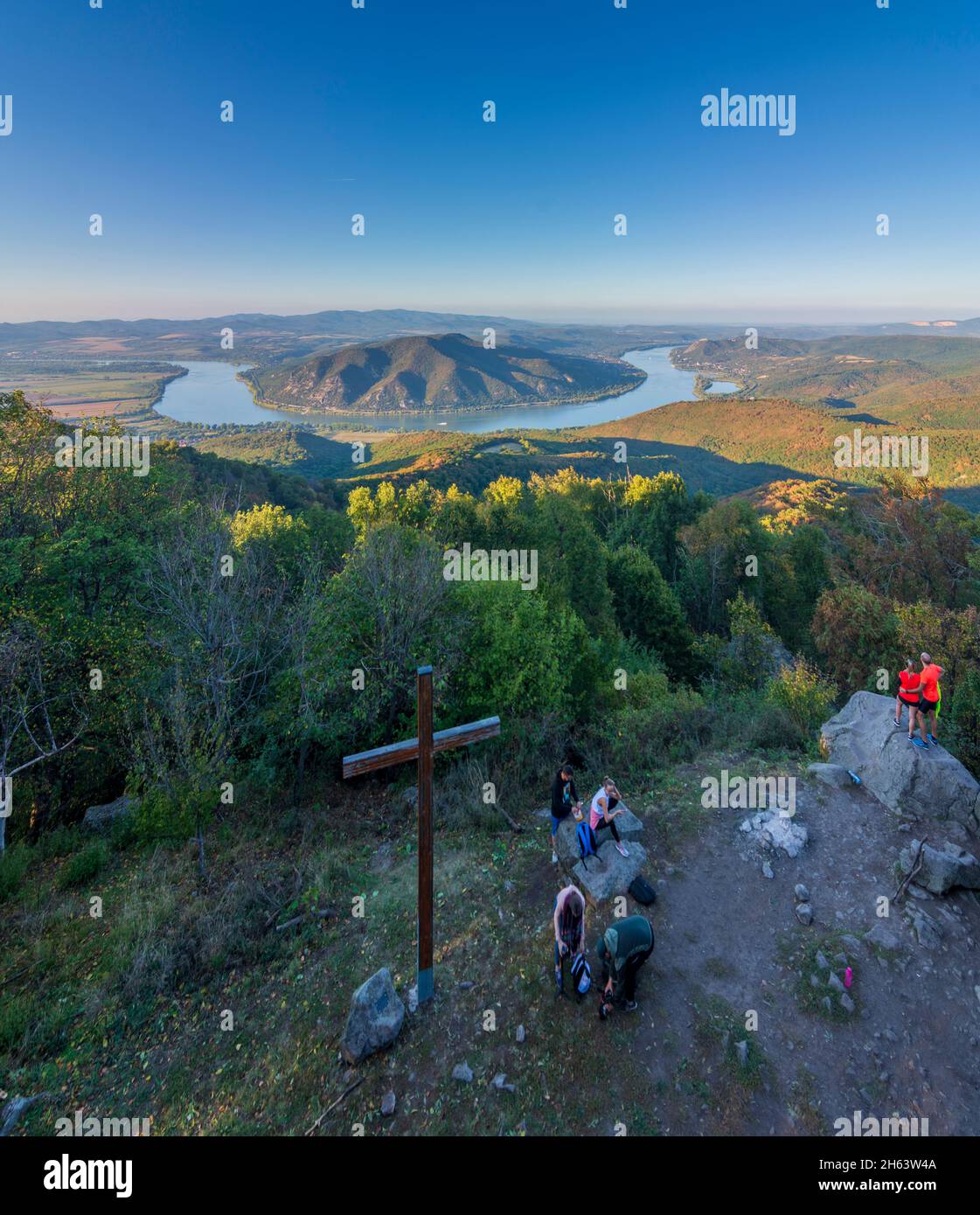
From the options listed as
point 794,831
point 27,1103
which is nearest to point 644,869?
point 794,831

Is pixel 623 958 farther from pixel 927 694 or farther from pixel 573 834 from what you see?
pixel 927 694

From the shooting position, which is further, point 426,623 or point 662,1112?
point 426,623

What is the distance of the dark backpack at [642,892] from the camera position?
24.7 feet

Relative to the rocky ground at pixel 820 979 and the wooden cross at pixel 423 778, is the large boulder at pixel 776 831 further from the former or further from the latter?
the wooden cross at pixel 423 778

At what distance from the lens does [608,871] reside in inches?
305

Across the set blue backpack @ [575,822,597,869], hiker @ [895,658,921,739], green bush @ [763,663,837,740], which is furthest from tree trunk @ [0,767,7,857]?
hiker @ [895,658,921,739]

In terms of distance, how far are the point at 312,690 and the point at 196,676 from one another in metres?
2.30

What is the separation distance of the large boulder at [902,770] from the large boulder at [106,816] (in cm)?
1380

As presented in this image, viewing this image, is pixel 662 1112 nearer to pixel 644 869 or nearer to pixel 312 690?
pixel 644 869

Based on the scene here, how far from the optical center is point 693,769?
1055cm

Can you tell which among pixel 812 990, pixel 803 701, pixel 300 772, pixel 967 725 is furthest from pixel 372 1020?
pixel 967 725

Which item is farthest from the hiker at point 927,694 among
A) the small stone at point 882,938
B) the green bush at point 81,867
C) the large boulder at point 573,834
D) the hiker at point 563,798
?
the green bush at point 81,867
